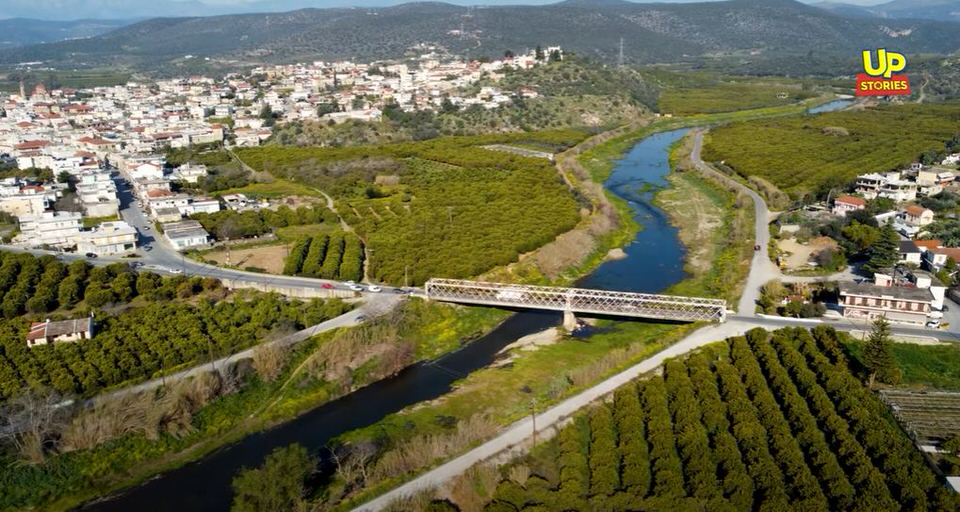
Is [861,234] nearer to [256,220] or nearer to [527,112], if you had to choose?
[256,220]

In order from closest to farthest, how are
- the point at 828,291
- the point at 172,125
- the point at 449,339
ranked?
1. the point at 449,339
2. the point at 828,291
3. the point at 172,125

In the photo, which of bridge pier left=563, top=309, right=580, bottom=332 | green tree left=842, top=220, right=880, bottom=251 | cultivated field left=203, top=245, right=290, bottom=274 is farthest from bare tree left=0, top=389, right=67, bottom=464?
green tree left=842, top=220, right=880, bottom=251

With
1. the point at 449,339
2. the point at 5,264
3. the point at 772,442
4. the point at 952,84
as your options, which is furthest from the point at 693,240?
the point at 952,84

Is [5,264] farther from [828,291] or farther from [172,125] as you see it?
[172,125]

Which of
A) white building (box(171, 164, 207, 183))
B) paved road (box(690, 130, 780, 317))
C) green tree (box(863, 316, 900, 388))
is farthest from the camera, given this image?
white building (box(171, 164, 207, 183))

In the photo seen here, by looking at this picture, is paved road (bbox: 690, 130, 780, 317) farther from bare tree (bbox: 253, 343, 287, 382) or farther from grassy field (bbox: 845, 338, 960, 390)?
bare tree (bbox: 253, 343, 287, 382)
